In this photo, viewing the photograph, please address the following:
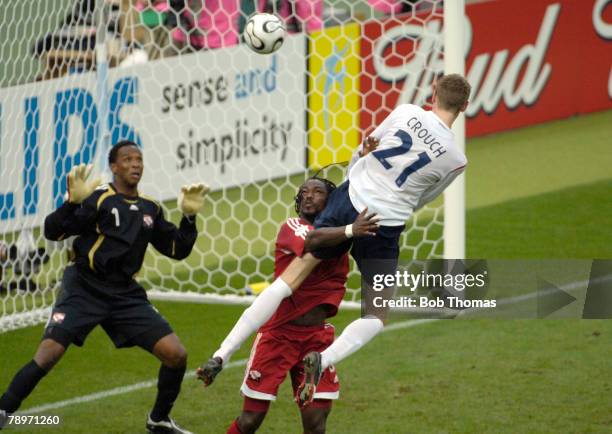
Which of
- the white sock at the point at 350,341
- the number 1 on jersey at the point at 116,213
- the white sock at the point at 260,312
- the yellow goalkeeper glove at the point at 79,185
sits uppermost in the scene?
the yellow goalkeeper glove at the point at 79,185

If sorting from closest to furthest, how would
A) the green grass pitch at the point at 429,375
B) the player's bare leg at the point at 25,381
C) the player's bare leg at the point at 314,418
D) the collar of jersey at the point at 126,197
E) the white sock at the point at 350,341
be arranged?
the white sock at the point at 350,341 < the player's bare leg at the point at 314,418 < the player's bare leg at the point at 25,381 < the collar of jersey at the point at 126,197 < the green grass pitch at the point at 429,375

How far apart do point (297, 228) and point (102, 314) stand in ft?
4.48

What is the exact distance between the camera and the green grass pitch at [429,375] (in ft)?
27.0

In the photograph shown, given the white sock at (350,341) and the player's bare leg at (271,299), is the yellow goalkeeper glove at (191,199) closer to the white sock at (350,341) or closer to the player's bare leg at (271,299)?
Result: the player's bare leg at (271,299)

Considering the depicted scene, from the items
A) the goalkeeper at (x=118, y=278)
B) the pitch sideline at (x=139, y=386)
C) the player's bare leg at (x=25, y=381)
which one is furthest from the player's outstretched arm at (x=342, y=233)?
the pitch sideline at (x=139, y=386)

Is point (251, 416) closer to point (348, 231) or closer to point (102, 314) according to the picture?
point (348, 231)

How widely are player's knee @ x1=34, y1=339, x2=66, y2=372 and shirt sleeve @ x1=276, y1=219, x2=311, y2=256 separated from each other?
143 centimetres

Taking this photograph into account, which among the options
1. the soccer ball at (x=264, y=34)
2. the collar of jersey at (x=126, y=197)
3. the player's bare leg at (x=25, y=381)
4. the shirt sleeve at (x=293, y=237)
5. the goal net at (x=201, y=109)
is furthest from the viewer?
the goal net at (x=201, y=109)

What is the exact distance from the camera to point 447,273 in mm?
9711

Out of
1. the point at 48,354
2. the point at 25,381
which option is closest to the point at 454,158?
the point at 48,354

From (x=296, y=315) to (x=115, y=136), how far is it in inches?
214

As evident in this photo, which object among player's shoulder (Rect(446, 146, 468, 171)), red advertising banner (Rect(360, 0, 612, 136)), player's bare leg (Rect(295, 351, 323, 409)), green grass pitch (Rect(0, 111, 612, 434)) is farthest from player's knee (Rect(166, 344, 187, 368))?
red advertising banner (Rect(360, 0, 612, 136))

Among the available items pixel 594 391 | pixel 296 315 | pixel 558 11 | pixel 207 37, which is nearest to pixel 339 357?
pixel 296 315

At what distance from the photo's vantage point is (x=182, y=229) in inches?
315
